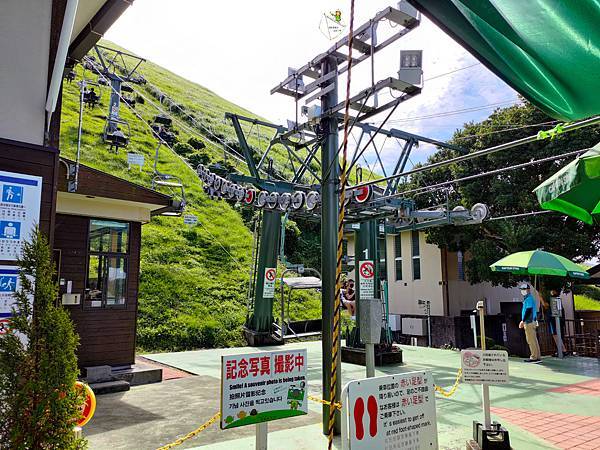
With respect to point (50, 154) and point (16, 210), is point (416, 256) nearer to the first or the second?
point (50, 154)

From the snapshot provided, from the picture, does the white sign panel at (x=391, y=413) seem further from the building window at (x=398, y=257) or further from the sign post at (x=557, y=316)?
the building window at (x=398, y=257)

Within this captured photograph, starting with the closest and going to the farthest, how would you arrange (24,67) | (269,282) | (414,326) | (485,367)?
(24,67), (485,367), (269,282), (414,326)

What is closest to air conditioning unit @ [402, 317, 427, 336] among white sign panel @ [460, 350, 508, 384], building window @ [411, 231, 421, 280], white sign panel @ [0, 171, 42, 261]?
building window @ [411, 231, 421, 280]

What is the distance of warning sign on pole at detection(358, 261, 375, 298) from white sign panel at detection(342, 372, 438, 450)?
7.10 meters

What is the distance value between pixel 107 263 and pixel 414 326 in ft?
39.5

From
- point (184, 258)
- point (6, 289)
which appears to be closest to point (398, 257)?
point (184, 258)

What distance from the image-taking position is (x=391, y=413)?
2.97 meters

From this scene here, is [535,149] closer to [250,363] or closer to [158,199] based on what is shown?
[158,199]

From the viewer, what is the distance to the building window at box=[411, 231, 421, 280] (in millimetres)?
18156

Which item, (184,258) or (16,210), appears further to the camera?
(184,258)

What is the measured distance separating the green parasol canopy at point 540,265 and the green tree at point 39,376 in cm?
905

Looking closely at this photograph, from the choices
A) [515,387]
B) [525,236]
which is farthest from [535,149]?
[515,387]

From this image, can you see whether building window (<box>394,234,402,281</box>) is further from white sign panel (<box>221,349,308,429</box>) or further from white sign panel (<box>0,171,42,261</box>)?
white sign panel (<box>0,171,42,261</box>)

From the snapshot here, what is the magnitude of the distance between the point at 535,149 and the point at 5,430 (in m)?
14.9
